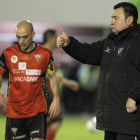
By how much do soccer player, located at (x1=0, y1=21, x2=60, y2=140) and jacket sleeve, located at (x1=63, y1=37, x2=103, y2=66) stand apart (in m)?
0.98

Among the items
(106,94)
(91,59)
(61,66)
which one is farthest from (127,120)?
(61,66)

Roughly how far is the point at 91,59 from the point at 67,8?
3.04 m

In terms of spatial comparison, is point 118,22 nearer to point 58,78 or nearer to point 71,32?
point 58,78

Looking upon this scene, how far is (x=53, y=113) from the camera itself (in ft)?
15.8

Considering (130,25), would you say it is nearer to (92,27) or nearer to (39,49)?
(39,49)

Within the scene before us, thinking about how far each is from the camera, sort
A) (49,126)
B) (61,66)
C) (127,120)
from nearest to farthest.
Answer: (127,120)
(49,126)
(61,66)

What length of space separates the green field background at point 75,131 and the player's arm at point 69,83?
472 mm

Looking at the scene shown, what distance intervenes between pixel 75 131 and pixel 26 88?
2.49 m

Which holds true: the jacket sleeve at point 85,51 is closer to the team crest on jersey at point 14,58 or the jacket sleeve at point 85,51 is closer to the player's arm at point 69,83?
the team crest on jersey at point 14,58

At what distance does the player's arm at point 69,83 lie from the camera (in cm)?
646

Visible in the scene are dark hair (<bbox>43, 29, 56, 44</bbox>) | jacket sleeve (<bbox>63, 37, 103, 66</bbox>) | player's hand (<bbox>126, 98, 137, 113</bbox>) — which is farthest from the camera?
dark hair (<bbox>43, 29, 56, 44</bbox>)

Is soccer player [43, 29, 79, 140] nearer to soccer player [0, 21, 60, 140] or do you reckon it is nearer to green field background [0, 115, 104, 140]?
green field background [0, 115, 104, 140]

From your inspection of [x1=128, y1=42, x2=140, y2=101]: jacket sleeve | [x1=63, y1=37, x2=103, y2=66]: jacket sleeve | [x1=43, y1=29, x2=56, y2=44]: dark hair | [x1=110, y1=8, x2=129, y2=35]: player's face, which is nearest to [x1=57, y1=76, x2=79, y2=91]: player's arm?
[x1=43, y1=29, x2=56, y2=44]: dark hair

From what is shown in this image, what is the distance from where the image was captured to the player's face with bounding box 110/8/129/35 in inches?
147
